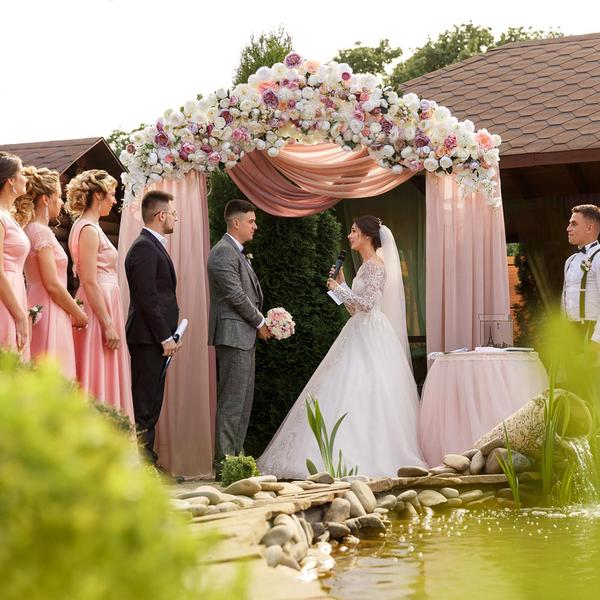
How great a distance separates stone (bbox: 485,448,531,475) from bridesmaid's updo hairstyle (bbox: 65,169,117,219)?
118 inches

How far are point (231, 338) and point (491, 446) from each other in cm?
221

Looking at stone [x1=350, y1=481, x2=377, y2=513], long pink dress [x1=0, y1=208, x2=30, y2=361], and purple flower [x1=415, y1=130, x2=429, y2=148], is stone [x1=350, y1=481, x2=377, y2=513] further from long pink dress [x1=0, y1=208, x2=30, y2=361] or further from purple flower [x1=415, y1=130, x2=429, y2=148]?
purple flower [x1=415, y1=130, x2=429, y2=148]

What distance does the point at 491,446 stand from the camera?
6820 mm

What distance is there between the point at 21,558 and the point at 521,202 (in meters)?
12.7

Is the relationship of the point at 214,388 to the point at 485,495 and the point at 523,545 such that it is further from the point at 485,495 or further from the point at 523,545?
the point at 523,545

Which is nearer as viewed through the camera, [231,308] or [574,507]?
[574,507]

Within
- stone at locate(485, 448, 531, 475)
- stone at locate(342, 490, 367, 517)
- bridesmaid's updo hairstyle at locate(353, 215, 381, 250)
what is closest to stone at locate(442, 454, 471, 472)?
stone at locate(485, 448, 531, 475)

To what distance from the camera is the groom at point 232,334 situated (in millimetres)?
7957

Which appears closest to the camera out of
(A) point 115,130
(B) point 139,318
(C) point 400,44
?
(B) point 139,318

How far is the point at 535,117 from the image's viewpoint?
11961 mm

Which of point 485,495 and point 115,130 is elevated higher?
point 115,130

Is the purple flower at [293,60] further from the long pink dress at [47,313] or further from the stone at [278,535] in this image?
the stone at [278,535]

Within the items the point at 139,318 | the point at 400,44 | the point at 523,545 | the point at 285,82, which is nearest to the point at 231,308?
the point at 139,318

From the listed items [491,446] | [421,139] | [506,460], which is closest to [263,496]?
[506,460]
